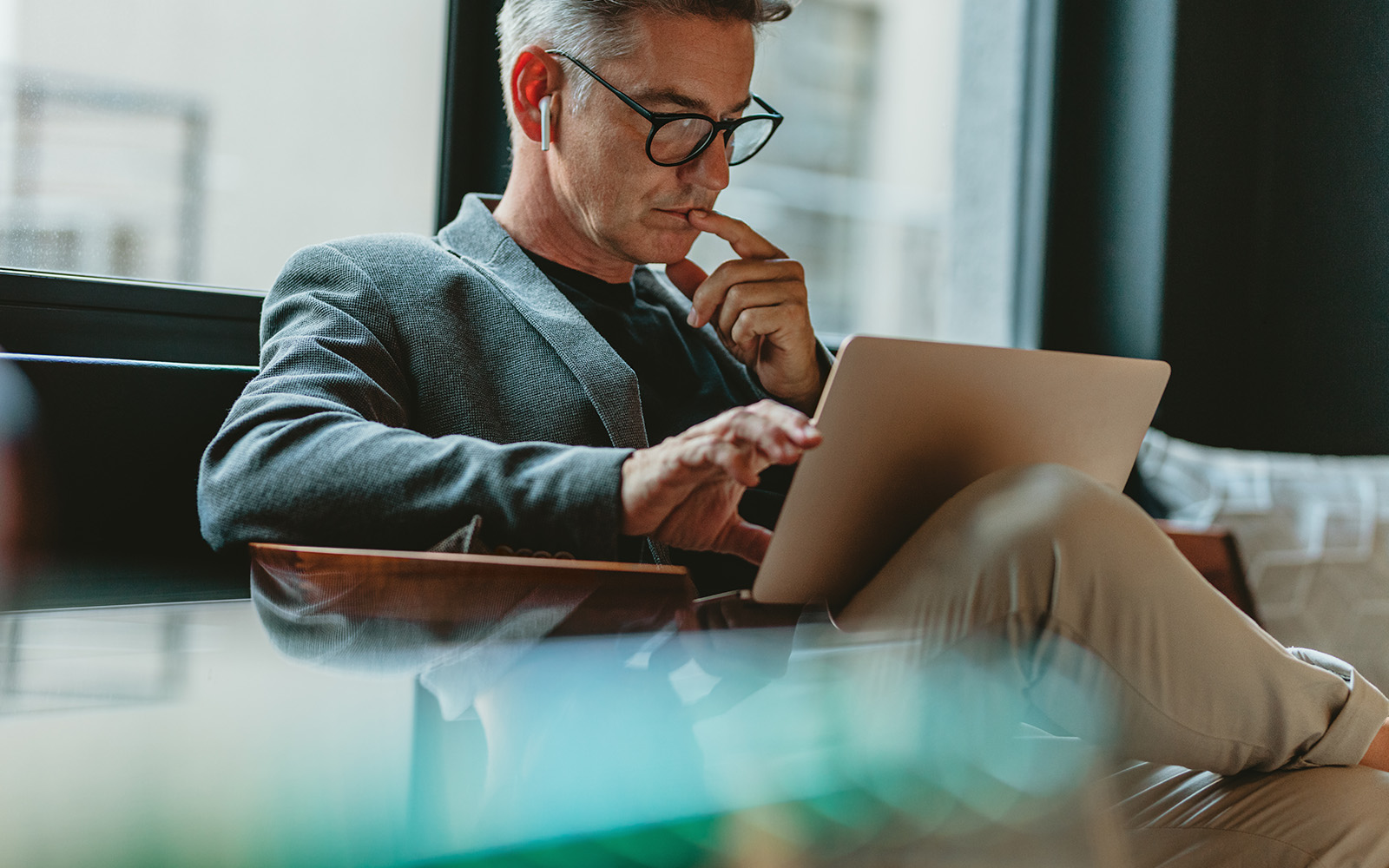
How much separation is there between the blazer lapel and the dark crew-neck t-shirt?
69 millimetres

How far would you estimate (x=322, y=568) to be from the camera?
0.74 meters

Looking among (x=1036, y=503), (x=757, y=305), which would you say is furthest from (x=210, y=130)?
(x=1036, y=503)

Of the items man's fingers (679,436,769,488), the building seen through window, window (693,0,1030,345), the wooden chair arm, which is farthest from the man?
window (693,0,1030,345)

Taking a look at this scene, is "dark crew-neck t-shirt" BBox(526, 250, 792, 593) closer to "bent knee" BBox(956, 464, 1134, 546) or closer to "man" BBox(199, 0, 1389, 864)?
"man" BBox(199, 0, 1389, 864)

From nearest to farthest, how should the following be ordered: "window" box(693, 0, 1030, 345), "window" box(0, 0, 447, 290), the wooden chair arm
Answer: the wooden chair arm
"window" box(0, 0, 447, 290)
"window" box(693, 0, 1030, 345)

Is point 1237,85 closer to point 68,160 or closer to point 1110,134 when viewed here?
point 1110,134

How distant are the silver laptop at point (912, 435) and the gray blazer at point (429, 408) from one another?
160 mm

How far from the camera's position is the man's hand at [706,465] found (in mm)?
718

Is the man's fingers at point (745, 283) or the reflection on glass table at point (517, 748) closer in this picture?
the reflection on glass table at point (517, 748)

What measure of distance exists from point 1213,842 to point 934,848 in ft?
1.12

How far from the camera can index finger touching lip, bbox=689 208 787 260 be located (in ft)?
4.12

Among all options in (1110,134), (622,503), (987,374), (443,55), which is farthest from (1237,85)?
(622,503)

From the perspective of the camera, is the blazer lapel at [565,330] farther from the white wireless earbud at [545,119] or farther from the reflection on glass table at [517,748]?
the reflection on glass table at [517,748]

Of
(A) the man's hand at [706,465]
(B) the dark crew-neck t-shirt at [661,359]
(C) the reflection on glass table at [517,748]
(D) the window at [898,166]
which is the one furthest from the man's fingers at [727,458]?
(D) the window at [898,166]
